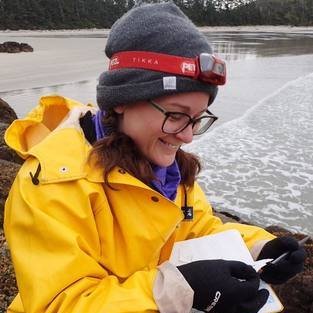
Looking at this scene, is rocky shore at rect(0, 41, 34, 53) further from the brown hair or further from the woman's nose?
the woman's nose

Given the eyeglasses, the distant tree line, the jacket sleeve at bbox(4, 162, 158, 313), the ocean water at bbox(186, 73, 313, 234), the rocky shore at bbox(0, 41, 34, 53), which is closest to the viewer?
the jacket sleeve at bbox(4, 162, 158, 313)

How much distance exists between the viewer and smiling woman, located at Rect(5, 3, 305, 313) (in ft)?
5.00

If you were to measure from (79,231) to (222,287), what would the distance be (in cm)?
53

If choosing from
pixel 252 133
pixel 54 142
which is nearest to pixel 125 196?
pixel 54 142

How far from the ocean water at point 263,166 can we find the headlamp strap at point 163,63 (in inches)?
172

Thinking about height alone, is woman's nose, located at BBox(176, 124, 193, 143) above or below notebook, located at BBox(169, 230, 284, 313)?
above

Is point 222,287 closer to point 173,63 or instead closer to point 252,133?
point 173,63

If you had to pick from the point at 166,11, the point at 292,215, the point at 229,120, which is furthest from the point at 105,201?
the point at 229,120

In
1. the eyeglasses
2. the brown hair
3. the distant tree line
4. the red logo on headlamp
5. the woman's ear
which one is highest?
the red logo on headlamp

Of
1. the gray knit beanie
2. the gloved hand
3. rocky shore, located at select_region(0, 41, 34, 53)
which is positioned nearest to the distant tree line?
rocky shore, located at select_region(0, 41, 34, 53)

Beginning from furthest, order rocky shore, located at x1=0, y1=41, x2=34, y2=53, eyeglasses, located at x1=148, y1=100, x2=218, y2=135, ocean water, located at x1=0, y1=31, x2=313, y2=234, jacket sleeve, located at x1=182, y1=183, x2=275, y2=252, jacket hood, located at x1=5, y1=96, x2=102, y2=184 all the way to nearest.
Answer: rocky shore, located at x1=0, y1=41, x2=34, y2=53, ocean water, located at x1=0, y1=31, x2=313, y2=234, jacket sleeve, located at x1=182, y1=183, x2=275, y2=252, eyeglasses, located at x1=148, y1=100, x2=218, y2=135, jacket hood, located at x1=5, y1=96, x2=102, y2=184

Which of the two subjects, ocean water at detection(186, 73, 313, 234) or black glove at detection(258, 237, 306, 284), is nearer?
black glove at detection(258, 237, 306, 284)

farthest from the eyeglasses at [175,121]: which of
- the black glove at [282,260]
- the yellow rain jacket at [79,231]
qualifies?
the black glove at [282,260]

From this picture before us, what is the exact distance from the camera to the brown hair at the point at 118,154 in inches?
66.7
